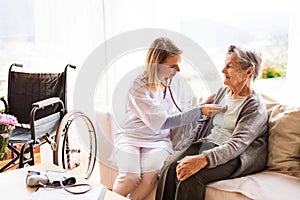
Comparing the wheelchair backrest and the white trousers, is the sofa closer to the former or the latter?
the white trousers

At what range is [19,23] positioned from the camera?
308cm

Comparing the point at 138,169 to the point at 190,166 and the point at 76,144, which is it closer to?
the point at 190,166

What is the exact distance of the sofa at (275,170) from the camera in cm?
163

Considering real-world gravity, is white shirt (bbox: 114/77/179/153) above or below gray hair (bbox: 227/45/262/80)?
below

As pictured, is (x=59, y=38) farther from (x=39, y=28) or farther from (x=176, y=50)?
(x=176, y=50)

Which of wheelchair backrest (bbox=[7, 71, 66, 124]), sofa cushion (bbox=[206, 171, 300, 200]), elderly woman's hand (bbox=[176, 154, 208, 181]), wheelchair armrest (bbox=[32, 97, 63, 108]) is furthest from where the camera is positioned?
wheelchair backrest (bbox=[7, 71, 66, 124])

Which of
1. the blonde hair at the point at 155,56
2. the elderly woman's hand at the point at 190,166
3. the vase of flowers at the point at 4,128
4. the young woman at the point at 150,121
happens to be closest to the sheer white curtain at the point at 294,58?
the young woman at the point at 150,121

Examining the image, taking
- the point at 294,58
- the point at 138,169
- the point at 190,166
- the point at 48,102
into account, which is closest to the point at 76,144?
the point at 48,102

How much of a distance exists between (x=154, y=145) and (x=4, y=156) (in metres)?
0.74

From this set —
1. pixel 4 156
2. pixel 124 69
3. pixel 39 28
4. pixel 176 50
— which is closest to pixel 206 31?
pixel 124 69

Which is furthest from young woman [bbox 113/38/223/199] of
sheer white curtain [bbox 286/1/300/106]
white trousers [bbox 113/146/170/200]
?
sheer white curtain [bbox 286/1/300/106]

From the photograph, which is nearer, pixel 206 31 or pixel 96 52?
pixel 96 52

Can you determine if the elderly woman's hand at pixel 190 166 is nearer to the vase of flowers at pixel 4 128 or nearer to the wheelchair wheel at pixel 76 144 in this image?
the wheelchair wheel at pixel 76 144

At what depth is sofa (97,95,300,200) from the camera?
163cm
